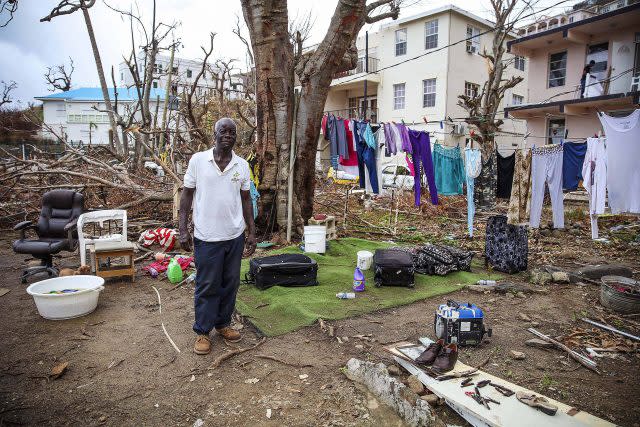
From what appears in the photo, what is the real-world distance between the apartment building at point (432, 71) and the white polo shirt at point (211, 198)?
17518 millimetres

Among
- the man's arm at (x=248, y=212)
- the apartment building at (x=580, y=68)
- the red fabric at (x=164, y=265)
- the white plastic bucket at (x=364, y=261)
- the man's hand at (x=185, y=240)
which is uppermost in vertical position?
the apartment building at (x=580, y=68)

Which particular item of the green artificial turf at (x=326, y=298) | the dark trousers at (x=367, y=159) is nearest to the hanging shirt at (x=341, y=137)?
the dark trousers at (x=367, y=159)

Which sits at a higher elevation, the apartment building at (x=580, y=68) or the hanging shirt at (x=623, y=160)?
the apartment building at (x=580, y=68)

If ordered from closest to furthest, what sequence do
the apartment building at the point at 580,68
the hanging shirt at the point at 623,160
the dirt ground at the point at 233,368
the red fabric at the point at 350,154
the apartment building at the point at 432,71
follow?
the dirt ground at the point at 233,368, the hanging shirt at the point at 623,160, the red fabric at the point at 350,154, the apartment building at the point at 580,68, the apartment building at the point at 432,71

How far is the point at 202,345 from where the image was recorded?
12.4ft

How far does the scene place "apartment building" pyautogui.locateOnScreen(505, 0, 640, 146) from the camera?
1509 centimetres

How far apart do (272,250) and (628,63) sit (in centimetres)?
1686

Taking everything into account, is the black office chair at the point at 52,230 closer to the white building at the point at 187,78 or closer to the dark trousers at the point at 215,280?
the dark trousers at the point at 215,280

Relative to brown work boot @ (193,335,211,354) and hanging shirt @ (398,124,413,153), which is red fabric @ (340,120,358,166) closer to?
hanging shirt @ (398,124,413,153)

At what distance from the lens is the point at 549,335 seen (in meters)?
4.36

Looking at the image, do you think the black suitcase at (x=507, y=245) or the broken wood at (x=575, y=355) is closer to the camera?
the broken wood at (x=575, y=355)

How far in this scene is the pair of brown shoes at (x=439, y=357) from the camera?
338cm

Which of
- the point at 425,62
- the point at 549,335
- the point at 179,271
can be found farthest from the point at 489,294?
the point at 425,62

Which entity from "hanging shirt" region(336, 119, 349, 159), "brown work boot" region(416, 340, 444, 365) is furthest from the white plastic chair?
"brown work boot" region(416, 340, 444, 365)
